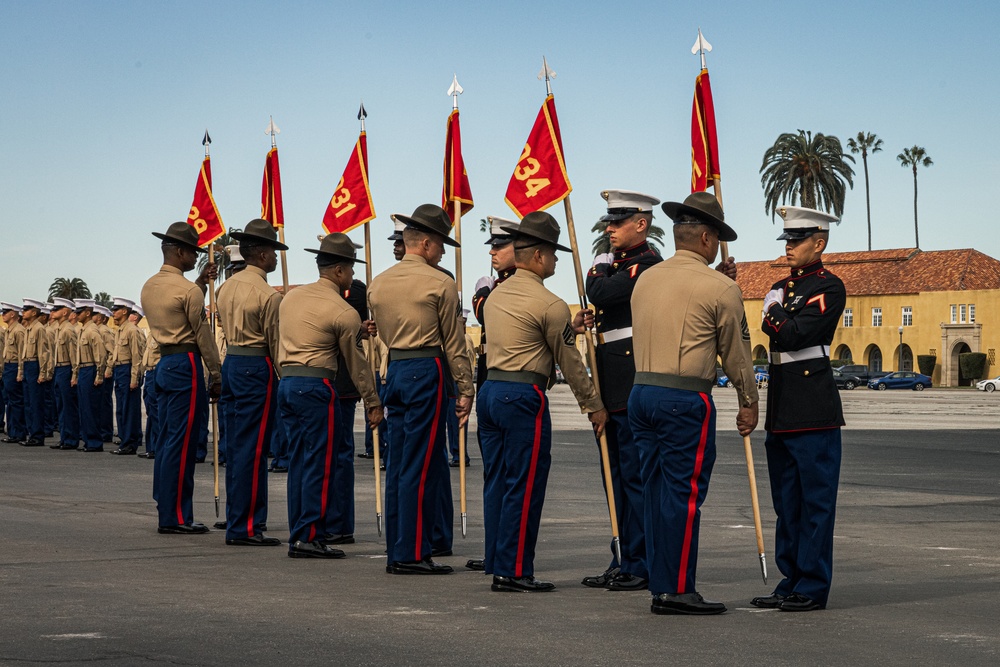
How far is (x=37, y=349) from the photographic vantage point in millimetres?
22844

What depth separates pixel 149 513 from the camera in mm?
11805

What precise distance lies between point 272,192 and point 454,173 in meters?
4.09

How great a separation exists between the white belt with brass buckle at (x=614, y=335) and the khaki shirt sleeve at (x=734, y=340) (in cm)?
95

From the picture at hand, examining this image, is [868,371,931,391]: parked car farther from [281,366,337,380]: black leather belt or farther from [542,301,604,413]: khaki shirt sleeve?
[542,301,604,413]: khaki shirt sleeve

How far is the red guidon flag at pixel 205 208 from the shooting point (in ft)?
50.9

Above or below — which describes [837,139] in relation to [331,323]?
above

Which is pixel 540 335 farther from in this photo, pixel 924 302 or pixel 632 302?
pixel 924 302

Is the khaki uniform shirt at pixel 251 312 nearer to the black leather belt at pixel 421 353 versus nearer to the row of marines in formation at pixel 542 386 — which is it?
the row of marines in formation at pixel 542 386

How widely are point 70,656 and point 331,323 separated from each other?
13.0ft

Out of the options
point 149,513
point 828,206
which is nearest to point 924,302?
point 828,206

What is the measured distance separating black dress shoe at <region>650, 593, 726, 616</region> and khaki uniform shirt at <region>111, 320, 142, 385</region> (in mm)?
14197

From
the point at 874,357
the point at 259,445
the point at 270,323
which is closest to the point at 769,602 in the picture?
the point at 259,445

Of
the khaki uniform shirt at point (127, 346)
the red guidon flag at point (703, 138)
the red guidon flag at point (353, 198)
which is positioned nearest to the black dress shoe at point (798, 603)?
the red guidon flag at point (703, 138)

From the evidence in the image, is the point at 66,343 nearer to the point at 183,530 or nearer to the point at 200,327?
the point at 200,327
